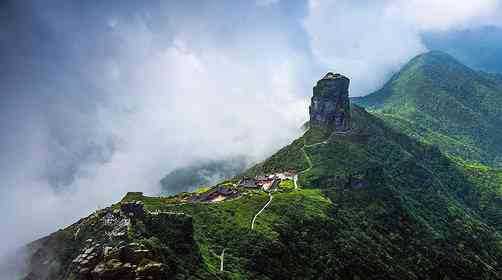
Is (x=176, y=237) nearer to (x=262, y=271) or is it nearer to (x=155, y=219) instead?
(x=155, y=219)

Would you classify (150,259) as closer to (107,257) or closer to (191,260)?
(107,257)

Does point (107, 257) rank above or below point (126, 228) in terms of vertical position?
below

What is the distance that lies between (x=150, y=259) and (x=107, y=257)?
10.1 metres

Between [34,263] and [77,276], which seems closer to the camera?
[77,276]

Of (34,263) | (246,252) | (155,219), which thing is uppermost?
(34,263)

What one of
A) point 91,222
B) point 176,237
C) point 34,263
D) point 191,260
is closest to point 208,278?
point 191,260

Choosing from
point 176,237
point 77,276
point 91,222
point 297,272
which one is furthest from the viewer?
point 297,272

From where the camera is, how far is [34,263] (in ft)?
641

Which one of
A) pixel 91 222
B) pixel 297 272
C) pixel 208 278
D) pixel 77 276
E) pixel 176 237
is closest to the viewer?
pixel 77 276

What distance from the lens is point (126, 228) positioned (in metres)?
146

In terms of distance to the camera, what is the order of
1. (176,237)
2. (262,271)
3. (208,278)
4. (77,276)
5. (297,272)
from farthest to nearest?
(297,272)
(262,271)
(176,237)
(208,278)
(77,276)

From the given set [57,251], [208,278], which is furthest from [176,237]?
[57,251]

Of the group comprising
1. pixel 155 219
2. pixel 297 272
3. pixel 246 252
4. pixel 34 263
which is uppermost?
pixel 34 263

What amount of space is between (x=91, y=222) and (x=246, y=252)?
190ft
